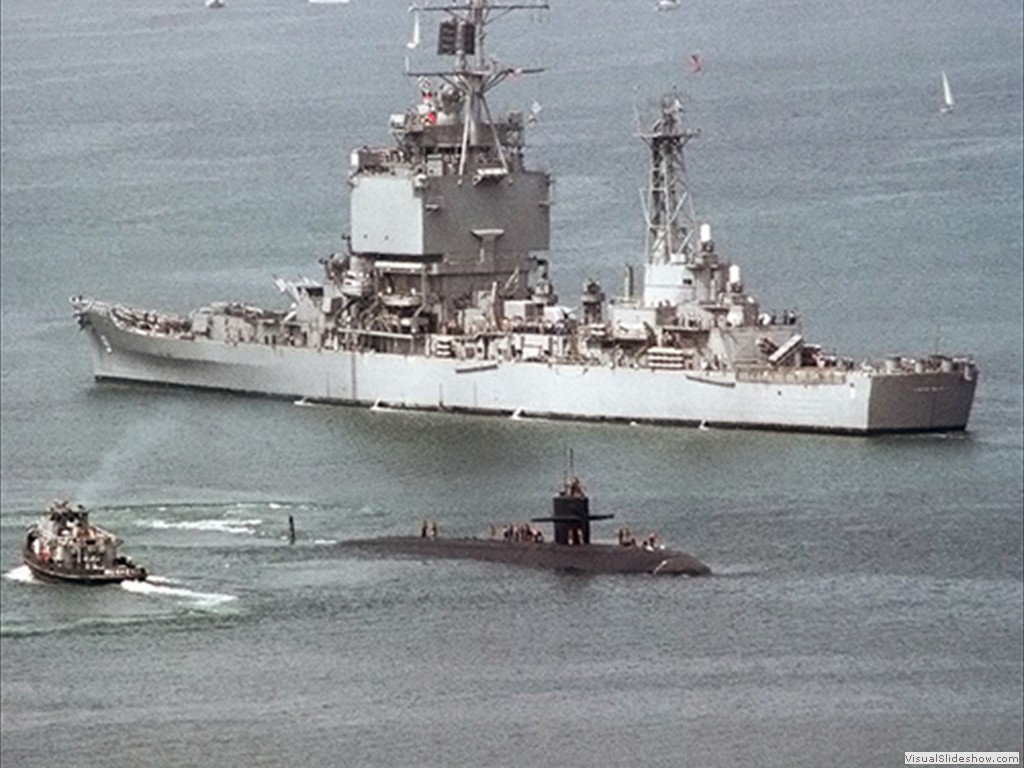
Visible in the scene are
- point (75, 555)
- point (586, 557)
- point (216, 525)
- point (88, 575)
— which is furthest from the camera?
point (216, 525)

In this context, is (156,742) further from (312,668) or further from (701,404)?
(701,404)

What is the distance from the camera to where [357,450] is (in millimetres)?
55719

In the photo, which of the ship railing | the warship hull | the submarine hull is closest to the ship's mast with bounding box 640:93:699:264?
the warship hull

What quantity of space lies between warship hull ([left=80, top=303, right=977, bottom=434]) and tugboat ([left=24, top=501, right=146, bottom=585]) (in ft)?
45.5

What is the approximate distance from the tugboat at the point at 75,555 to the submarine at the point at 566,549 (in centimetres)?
305

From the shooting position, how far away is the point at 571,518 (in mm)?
44531

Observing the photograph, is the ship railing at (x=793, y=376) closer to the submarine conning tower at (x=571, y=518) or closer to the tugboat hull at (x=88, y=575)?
the submarine conning tower at (x=571, y=518)

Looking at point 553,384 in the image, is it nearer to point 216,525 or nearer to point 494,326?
point 494,326

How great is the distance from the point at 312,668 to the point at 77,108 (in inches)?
310

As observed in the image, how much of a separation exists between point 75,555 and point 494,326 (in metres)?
17.7

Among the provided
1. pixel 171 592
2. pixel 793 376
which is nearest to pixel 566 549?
pixel 171 592

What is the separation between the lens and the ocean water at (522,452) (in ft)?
117

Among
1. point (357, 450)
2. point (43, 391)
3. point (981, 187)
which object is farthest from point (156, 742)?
point (981, 187)

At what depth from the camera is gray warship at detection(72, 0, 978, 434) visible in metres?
57.5
